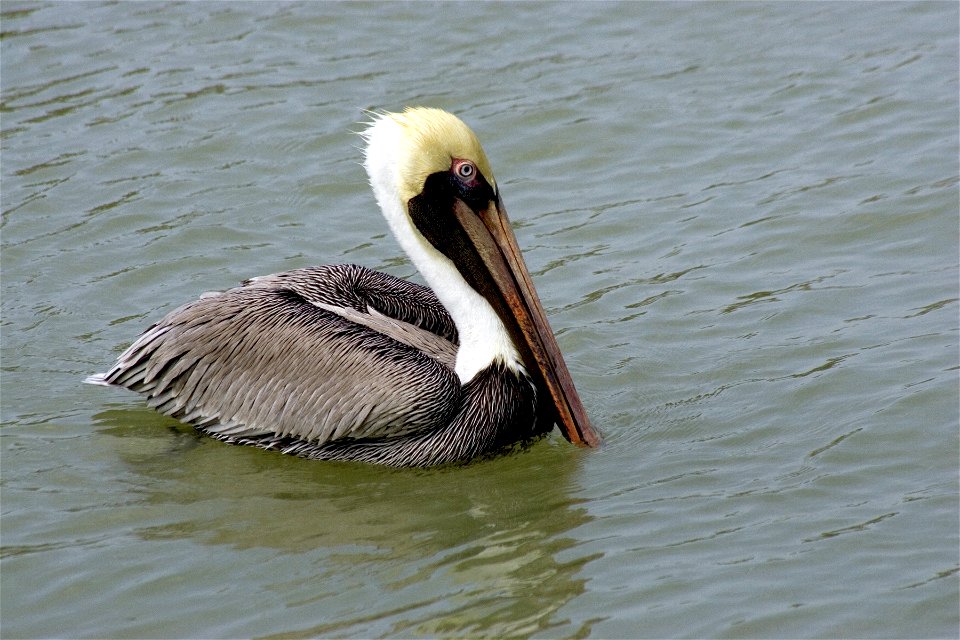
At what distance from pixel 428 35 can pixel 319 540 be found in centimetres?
595

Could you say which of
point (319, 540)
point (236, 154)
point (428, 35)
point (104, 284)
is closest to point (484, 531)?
point (319, 540)

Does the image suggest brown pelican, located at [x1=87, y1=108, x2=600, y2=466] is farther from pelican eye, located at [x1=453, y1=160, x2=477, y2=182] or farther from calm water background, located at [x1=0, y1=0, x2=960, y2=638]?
calm water background, located at [x1=0, y1=0, x2=960, y2=638]

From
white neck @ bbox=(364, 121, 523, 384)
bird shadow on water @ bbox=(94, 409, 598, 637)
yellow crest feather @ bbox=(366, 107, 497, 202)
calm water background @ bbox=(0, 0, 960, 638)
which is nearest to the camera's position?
bird shadow on water @ bbox=(94, 409, 598, 637)

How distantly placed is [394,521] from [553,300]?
216 centimetres

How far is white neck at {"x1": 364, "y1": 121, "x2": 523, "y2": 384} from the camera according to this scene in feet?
Answer: 18.9

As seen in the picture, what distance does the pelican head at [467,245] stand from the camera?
5.67 metres

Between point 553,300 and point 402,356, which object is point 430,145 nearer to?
point 402,356

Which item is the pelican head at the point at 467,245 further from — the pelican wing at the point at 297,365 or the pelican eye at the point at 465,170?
the pelican wing at the point at 297,365

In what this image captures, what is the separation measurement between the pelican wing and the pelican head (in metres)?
0.27

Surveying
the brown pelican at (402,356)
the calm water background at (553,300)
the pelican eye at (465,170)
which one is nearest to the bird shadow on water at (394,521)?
the calm water background at (553,300)

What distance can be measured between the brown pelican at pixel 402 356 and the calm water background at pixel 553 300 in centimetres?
16

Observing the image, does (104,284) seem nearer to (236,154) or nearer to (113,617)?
(236,154)

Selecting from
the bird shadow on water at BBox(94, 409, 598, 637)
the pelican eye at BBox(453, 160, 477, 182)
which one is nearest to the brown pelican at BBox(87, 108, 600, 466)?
the pelican eye at BBox(453, 160, 477, 182)

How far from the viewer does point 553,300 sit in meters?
7.11
